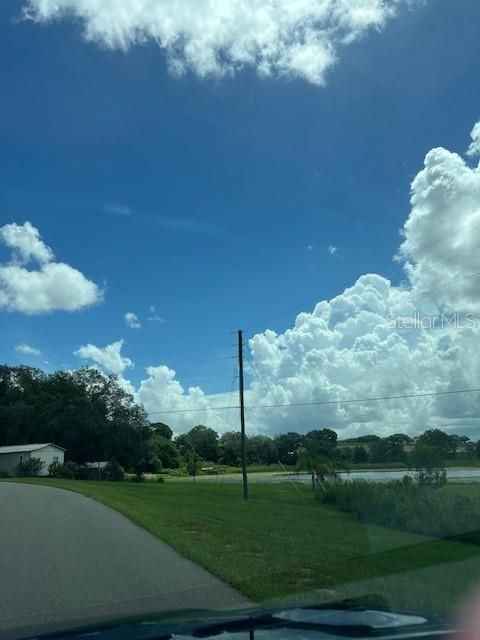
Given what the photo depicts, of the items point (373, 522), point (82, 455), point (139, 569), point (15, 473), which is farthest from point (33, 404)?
point (139, 569)

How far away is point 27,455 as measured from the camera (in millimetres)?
75125

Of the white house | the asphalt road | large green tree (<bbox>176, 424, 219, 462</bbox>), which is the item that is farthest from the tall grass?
large green tree (<bbox>176, 424, 219, 462</bbox>)

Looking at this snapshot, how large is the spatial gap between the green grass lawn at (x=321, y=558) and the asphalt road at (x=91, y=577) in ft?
1.56

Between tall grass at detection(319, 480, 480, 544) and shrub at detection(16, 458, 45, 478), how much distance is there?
182 feet

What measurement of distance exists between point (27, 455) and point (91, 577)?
6938 cm

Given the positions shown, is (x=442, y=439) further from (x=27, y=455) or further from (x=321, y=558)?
(x=27, y=455)

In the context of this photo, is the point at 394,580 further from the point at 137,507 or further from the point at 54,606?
the point at 137,507

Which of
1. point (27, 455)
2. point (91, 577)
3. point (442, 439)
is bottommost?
point (91, 577)

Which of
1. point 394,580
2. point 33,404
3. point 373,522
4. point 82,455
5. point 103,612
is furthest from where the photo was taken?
point 33,404

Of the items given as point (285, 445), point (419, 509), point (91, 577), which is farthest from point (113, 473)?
point (91, 577)

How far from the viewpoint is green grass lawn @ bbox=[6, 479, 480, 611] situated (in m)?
8.67

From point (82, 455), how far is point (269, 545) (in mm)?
77879

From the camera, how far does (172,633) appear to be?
4594 millimetres

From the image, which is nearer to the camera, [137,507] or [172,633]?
[172,633]
